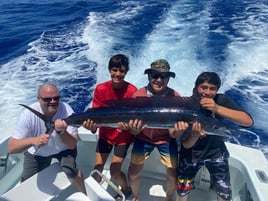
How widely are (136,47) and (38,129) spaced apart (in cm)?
622

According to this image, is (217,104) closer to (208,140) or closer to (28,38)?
(208,140)

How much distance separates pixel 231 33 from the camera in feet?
31.0

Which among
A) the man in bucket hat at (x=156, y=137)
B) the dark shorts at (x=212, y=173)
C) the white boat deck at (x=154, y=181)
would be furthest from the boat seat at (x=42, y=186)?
the dark shorts at (x=212, y=173)

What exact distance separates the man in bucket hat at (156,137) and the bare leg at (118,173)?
17 centimetres

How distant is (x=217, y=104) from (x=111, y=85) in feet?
3.44

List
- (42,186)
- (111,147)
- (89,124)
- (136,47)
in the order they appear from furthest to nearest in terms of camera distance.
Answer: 1. (136,47)
2. (111,147)
3. (42,186)
4. (89,124)

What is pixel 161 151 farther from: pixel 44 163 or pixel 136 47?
pixel 136 47

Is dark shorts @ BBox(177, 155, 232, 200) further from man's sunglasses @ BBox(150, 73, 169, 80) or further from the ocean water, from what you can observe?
the ocean water

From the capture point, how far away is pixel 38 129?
9.82ft

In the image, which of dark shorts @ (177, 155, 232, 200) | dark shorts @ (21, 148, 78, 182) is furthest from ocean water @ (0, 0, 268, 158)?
dark shorts @ (177, 155, 232, 200)

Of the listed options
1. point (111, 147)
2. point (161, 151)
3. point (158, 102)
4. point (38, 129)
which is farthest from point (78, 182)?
point (158, 102)

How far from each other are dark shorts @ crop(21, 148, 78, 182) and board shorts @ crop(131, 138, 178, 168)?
0.62m

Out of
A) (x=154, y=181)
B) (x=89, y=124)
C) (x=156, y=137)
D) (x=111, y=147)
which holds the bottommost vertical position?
(x=154, y=181)

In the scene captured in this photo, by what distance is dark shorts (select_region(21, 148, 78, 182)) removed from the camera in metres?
3.12
